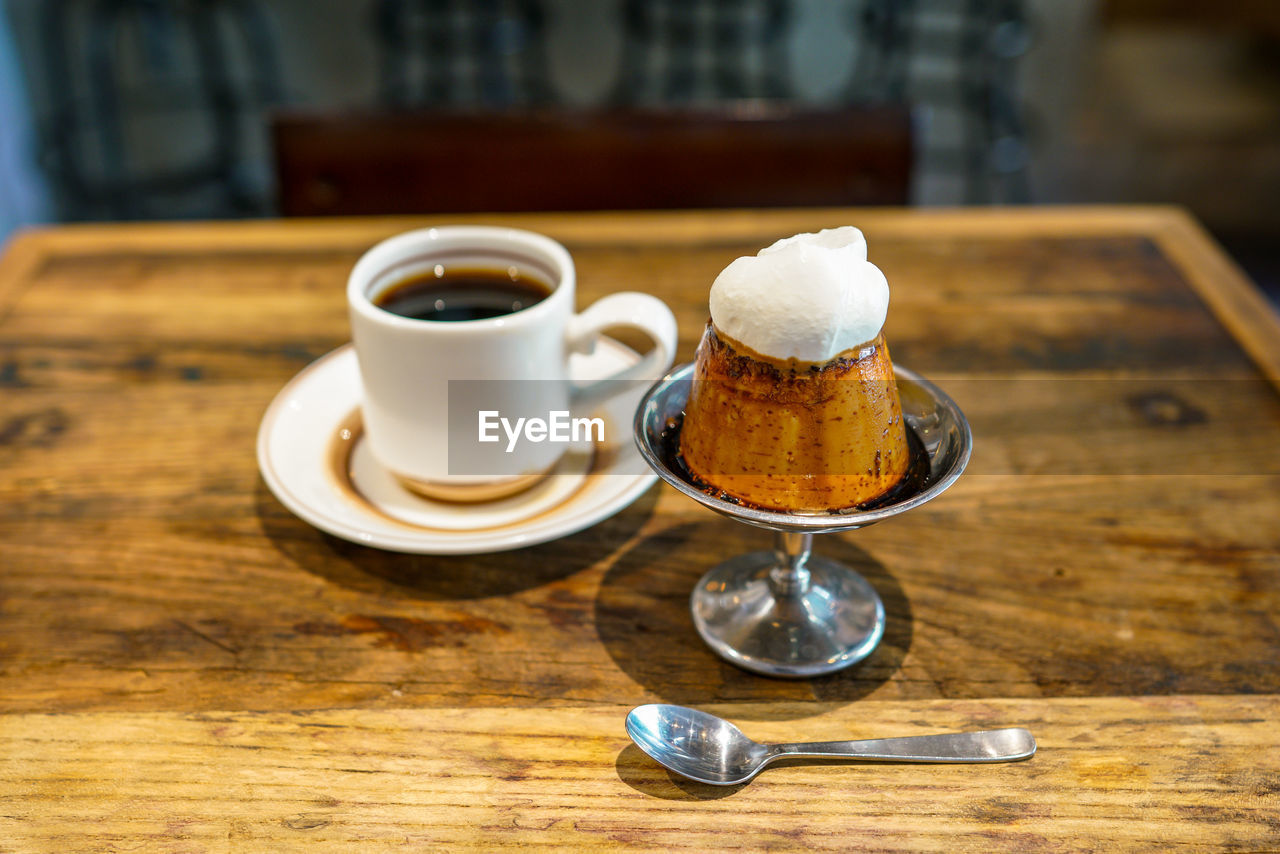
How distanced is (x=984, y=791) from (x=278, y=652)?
0.39m

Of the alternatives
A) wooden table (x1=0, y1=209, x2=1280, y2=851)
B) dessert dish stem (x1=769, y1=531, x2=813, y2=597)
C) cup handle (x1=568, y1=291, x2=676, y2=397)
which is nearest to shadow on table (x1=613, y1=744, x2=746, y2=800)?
wooden table (x1=0, y1=209, x2=1280, y2=851)

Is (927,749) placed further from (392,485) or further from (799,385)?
(392,485)

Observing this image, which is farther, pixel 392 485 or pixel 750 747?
pixel 392 485

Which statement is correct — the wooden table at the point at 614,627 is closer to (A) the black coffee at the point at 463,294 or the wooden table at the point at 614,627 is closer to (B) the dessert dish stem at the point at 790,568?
(B) the dessert dish stem at the point at 790,568

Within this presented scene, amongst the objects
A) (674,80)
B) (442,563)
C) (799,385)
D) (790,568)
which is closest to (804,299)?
(799,385)

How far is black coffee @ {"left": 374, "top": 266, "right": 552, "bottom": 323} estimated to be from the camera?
693 mm

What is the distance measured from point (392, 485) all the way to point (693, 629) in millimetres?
232

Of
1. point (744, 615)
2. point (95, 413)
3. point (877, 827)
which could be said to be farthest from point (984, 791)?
point (95, 413)

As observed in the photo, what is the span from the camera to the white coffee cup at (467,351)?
61 centimetres

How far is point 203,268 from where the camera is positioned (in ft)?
3.33

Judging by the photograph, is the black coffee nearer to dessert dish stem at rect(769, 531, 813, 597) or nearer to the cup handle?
the cup handle

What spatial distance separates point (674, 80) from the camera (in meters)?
2.67

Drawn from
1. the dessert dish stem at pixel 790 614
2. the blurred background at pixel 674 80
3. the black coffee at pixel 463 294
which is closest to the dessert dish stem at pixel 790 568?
the dessert dish stem at pixel 790 614

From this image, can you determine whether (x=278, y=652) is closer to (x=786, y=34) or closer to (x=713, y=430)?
(x=713, y=430)
